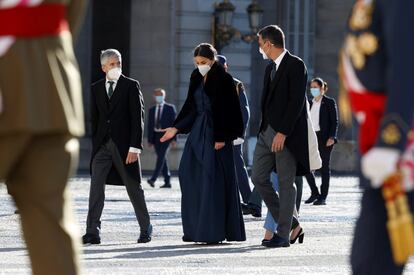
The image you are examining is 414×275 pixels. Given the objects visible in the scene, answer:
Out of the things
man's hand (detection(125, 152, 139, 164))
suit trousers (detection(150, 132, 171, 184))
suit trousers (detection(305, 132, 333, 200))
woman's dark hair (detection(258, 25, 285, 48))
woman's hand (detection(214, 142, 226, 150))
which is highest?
woman's dark hair (detection(258, 25, 285, 48))

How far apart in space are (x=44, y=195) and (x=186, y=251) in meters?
6.55

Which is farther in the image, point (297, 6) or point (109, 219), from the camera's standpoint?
point (297, 6)

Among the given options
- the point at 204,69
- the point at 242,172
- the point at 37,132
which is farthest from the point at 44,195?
the point at 242,172

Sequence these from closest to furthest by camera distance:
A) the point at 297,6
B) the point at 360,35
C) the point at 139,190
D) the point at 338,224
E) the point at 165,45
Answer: the point at 360,35 < the point at 139,190 < the point at 338,224 < the point at 165,45 < the point at 297,6

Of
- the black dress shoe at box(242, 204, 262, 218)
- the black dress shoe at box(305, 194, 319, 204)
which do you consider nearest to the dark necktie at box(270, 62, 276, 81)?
the black dress shoe at box(242, 204, 262, 218)

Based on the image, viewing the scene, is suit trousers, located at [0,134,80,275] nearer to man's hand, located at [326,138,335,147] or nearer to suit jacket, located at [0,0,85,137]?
suit jacket, located at [0,0,85,137]

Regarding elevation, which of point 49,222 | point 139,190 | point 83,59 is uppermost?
point 49,222

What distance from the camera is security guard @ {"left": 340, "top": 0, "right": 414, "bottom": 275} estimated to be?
4.50 m

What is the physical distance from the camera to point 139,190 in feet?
40.9

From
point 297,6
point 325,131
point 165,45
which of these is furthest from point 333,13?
point 325,131

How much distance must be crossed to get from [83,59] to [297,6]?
529 centimetres

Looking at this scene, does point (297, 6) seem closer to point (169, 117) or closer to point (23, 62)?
point (169, 117)

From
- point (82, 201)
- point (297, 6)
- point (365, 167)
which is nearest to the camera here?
point (365, 167)

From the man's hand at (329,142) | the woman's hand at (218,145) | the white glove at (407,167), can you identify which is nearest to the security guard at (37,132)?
the white glove at (407,167)
